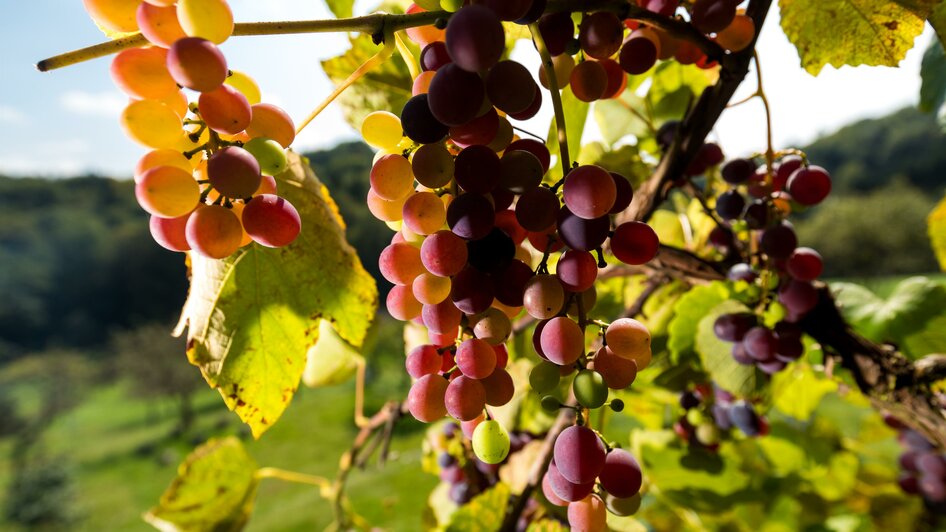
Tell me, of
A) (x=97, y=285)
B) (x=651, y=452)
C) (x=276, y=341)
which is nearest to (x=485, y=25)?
(x=276, y=341)

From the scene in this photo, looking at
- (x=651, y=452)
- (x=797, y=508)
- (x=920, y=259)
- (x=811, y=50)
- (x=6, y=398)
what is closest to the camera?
(x=811, y=50)

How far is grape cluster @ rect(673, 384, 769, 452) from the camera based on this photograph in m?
0.52

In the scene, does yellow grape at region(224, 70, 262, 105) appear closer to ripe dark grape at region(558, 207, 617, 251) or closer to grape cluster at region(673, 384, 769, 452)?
ripe dark grape at region(558, 207, 617, 251)

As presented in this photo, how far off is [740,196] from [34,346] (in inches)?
697

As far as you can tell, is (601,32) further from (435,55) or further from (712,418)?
(712,418)

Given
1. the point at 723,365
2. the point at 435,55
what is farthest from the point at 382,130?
the point at 723,365

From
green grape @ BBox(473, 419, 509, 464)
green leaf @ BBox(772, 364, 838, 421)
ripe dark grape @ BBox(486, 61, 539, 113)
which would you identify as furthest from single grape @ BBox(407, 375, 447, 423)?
green leaf @ BBox(772, 364, 838, 421)

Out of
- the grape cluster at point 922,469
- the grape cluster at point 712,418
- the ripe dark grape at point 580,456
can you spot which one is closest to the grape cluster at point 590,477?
the ripe dark grape at point 580,456

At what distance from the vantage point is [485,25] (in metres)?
0.18

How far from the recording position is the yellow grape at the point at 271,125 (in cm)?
23

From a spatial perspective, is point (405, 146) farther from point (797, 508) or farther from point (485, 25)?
point (797, 508)

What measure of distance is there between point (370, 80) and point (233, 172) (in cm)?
22

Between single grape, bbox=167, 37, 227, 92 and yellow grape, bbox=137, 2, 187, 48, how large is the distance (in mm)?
18

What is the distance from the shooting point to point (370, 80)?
385 millimetres
